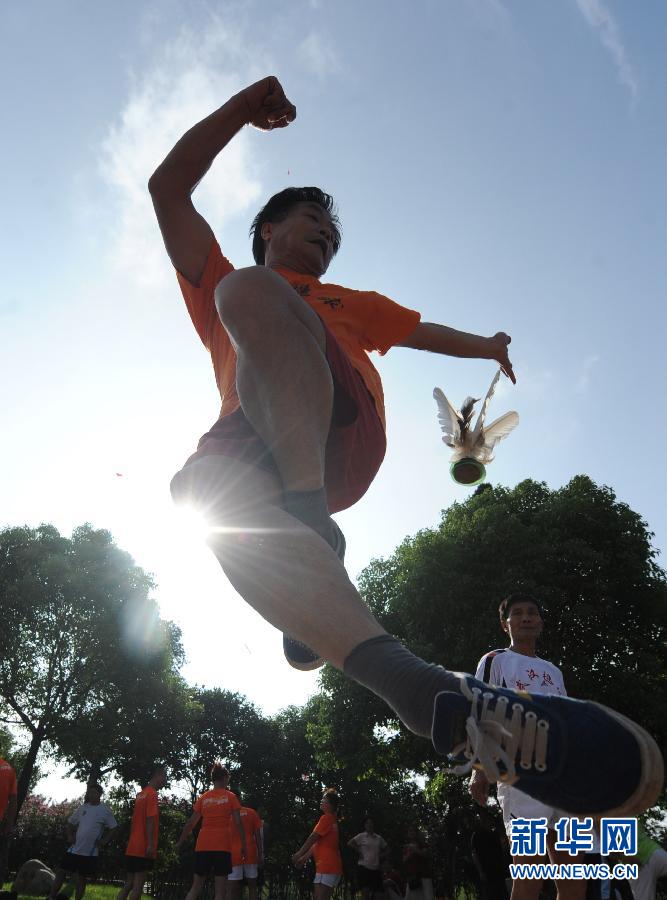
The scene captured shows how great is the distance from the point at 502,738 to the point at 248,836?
10688 mm

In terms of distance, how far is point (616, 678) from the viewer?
16312 millimetres

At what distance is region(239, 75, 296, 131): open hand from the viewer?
247cm

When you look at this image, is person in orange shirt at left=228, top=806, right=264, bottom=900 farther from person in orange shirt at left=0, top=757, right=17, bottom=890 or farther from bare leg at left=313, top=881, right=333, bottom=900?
person in orange shirt at left=0, top=757, right=17, bottom=890

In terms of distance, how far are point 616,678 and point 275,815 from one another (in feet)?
78.1

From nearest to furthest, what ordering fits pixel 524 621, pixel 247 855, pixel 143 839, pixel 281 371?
1. pixel 281 371
2. pixel 524 621
3. pixel 143 839
4. pixel 247 855

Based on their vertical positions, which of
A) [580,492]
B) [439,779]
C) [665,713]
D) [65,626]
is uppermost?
[580,492]

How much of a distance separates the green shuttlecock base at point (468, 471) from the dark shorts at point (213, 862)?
7521mm

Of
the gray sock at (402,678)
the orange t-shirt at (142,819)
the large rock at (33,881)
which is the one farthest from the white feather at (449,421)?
the large rock at (33,881)

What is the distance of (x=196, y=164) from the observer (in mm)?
2418

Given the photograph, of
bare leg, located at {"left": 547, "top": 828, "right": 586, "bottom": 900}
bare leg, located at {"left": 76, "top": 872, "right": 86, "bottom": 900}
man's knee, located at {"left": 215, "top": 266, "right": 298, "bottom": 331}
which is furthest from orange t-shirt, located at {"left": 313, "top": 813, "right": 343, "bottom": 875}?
man's knee, located at {"left": 215, "top": 266, "right": 298, "bottom": 331}

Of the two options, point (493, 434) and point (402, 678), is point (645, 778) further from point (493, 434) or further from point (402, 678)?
point (493, 434)

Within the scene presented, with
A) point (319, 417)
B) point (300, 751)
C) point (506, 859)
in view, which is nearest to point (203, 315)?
point (319, 417)

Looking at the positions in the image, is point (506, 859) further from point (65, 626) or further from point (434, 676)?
point (65, 626)

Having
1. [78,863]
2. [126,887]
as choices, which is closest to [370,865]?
[126,887]
